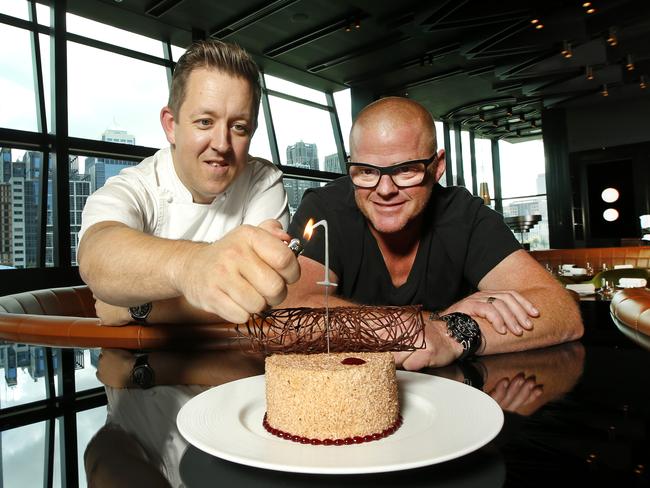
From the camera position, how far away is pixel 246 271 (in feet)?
1.94

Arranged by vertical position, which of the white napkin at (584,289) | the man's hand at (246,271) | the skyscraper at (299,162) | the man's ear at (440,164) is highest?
the skyscraper at (299,162)

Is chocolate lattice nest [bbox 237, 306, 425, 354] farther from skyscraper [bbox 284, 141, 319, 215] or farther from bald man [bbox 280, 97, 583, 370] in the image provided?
skyscraper [bbox 284, 141, 319, 215]

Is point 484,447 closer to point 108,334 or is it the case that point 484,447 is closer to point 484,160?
point 108,334

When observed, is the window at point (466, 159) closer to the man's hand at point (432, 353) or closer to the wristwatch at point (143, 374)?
the man's hand at point (432, 353)

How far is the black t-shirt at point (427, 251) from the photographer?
188 cm

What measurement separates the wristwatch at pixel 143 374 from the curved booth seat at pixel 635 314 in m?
1.10

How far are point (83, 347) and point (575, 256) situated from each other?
6.02m

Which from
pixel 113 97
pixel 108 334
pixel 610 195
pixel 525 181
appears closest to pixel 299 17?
pixel 113 97

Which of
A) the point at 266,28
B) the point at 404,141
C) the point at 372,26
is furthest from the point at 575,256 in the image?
the point at 266,28

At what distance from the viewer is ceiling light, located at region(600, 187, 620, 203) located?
11.2 metres

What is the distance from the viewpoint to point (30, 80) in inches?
241

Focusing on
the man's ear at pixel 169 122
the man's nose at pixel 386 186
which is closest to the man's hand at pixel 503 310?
the man's nose at pixel 386 186

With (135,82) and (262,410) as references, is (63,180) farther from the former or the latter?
(262,410)

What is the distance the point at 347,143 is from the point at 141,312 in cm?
665
